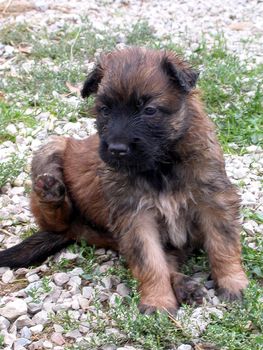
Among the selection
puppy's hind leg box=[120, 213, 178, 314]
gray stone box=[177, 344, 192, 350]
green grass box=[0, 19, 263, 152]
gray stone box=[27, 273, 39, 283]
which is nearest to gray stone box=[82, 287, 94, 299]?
puppy's hind leg box=[120, 213, 178, 314]

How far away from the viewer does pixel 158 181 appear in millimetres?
4559

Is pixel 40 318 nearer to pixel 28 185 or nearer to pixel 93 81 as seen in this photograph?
pixel 93 81

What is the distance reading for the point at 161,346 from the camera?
156 inches

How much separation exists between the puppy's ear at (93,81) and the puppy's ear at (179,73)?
0.42 metres

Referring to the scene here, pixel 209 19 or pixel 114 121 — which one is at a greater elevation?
pixel 114 121

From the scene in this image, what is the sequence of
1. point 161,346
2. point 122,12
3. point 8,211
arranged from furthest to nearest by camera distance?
point 122,12 → point 8,211 → point 161,346

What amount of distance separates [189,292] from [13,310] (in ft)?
3.17

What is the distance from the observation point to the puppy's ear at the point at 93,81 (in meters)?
4.71

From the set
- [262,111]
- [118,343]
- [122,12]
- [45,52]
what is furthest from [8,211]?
[122,12]

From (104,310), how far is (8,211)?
159 cm

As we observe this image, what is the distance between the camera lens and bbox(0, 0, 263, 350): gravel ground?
13.9 ft

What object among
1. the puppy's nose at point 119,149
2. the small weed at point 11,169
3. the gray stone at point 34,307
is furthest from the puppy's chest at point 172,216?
the small weed at point 11,169

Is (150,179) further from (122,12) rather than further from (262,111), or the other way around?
(122,12)

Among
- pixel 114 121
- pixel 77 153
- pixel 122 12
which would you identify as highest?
pixel 114 121
